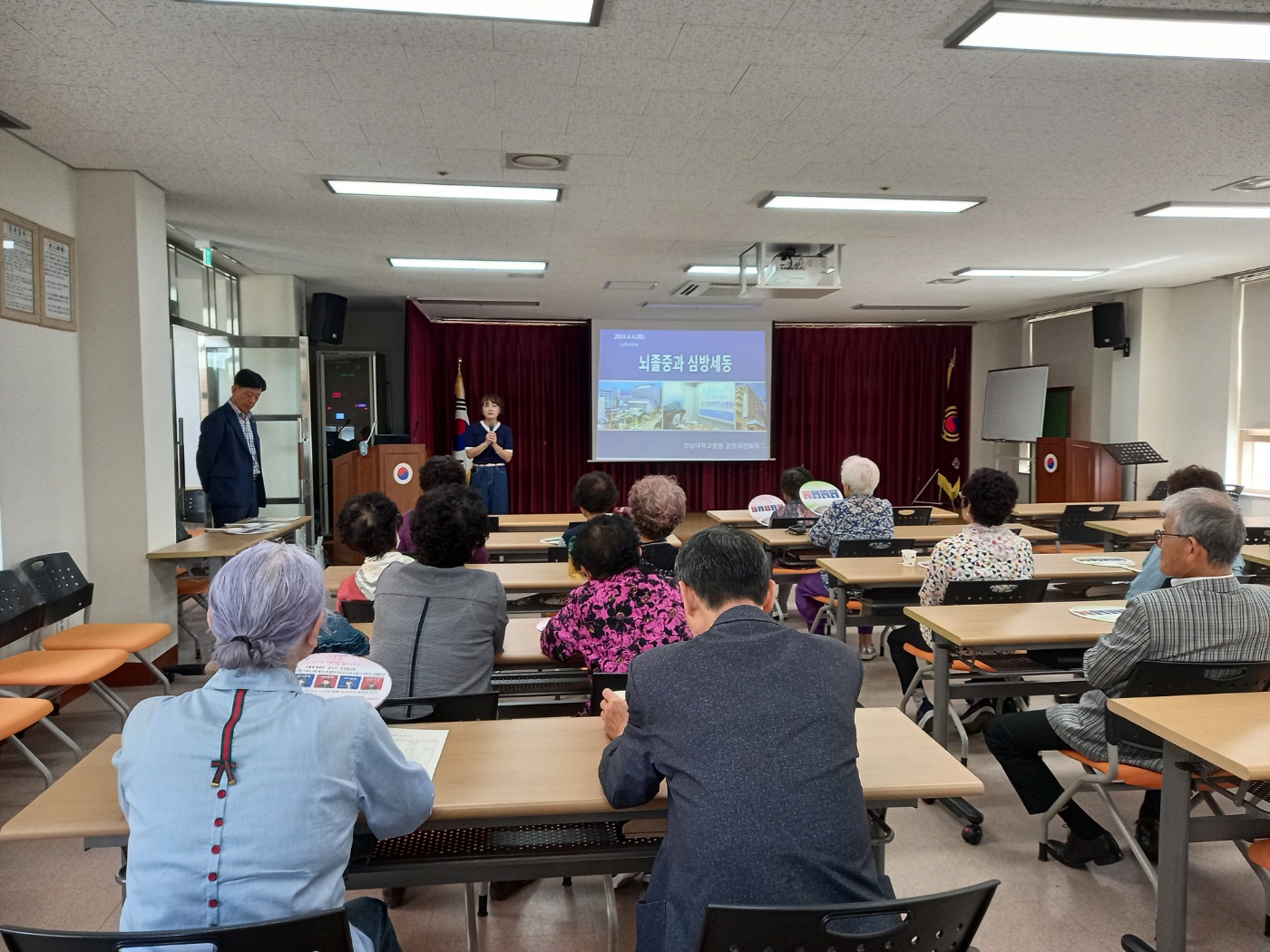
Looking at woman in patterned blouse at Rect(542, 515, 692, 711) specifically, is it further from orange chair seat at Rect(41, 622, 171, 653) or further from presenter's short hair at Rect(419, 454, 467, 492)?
orange chair seat at Rect(41, 622, 171, 653)

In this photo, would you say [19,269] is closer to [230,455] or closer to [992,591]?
[230,455]


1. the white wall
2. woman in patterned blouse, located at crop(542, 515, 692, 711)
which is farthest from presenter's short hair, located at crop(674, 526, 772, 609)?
the white wall

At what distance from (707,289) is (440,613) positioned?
6.11m

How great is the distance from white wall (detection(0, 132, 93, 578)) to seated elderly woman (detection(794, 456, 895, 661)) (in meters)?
3.92

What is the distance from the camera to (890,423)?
11625 mm

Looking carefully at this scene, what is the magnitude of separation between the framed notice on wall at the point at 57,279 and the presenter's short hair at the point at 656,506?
9.63 ft

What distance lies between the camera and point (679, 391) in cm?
1023

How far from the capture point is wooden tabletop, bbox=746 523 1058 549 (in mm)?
4945

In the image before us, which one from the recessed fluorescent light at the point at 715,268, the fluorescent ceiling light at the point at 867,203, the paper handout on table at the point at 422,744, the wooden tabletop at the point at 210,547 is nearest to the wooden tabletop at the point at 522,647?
the paper handout on table at the point at 422,744

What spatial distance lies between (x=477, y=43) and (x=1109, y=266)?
6250mm

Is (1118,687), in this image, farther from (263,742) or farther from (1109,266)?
(1109,266)

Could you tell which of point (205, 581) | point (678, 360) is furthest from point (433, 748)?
point (678, 360)

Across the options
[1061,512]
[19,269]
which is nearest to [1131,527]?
[1061,512]

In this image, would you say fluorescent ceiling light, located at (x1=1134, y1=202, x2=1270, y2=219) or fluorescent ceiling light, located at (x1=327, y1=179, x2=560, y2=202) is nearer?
fluorescent ceiling light, located at (x1=327, y1=179, x2=560, y2=202)
